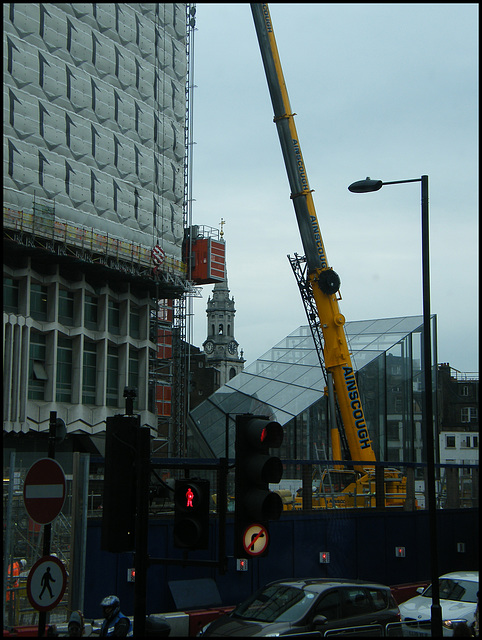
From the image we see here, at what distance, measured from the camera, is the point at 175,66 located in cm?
6000

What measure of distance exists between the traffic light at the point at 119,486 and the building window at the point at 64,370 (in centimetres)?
4413

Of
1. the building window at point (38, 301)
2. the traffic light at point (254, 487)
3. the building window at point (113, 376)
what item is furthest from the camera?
the building window at point (113, 376)

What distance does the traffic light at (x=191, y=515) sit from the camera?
7.03m

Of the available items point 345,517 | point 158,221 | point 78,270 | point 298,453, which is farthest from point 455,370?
point 345,517

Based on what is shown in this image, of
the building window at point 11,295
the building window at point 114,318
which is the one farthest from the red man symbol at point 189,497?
the building window at point 114,318

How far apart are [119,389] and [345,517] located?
35.3 meters

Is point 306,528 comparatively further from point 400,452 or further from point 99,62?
point 99,62

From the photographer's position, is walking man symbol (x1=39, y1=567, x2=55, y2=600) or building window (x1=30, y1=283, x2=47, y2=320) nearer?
walking man symbol (x1=39, y1=567, x2=55, y2=600)

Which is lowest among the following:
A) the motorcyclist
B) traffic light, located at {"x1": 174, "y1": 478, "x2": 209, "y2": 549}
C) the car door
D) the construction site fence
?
the car door

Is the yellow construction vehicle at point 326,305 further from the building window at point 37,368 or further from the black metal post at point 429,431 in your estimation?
the building window at point 37,368

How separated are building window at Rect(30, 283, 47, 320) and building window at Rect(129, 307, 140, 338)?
25.2ft

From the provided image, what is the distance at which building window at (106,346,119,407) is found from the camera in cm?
5419

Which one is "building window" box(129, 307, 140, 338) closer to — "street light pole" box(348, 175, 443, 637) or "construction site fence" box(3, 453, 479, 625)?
"construction site fence" box(3, 453, 479, 625)

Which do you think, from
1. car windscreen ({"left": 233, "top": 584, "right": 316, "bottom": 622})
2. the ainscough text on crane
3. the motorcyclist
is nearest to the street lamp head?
car windscreen ({"left": 233, "top": 584, "right": 316, "bottom": 622})
